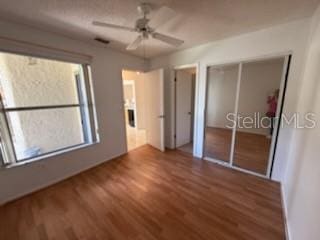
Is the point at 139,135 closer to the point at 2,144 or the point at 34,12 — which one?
the point at 2,144

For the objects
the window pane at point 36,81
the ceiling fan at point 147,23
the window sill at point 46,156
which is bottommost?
the window sill at point 46,156

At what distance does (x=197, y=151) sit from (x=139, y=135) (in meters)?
2.36

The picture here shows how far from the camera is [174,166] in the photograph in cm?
287

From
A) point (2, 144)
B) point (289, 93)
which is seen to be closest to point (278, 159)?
point (289, 93)

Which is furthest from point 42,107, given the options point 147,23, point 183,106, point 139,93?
point 139,93

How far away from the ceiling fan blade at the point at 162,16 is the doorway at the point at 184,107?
5.09 ft

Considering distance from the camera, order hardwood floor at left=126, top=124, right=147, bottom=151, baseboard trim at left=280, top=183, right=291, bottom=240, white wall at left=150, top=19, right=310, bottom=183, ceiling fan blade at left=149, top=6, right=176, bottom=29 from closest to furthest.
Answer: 1. baseboard trim at left=280, top=183, right=291, bottom=240
2. ceiling fan blade at left=149, top=6, right=176, bottom=29
3. white wall at left=150, top=19, right=310, bottom=183
4. hardwood floor at left=126, top=124, right=147, bottom=151

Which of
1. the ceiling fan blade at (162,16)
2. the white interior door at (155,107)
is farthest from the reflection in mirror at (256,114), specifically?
the ceiling fan blade at (162,16)

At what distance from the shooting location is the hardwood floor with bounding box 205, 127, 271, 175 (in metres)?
2.84

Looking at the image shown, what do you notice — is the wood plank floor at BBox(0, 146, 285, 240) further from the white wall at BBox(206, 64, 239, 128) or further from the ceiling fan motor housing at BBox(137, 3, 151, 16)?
the ceiling fan motor housing at BBox(137, 3, 151, 16)

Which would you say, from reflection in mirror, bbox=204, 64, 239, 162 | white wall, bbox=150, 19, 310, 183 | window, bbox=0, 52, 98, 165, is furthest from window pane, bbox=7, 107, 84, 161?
reflection in mirror, bbox=204, 64, 239, 162

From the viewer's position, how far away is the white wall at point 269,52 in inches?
75.2

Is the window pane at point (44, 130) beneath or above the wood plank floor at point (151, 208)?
above

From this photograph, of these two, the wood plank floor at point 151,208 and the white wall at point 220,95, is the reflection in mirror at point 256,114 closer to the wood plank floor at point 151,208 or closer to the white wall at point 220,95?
the white wall at point 220,95
